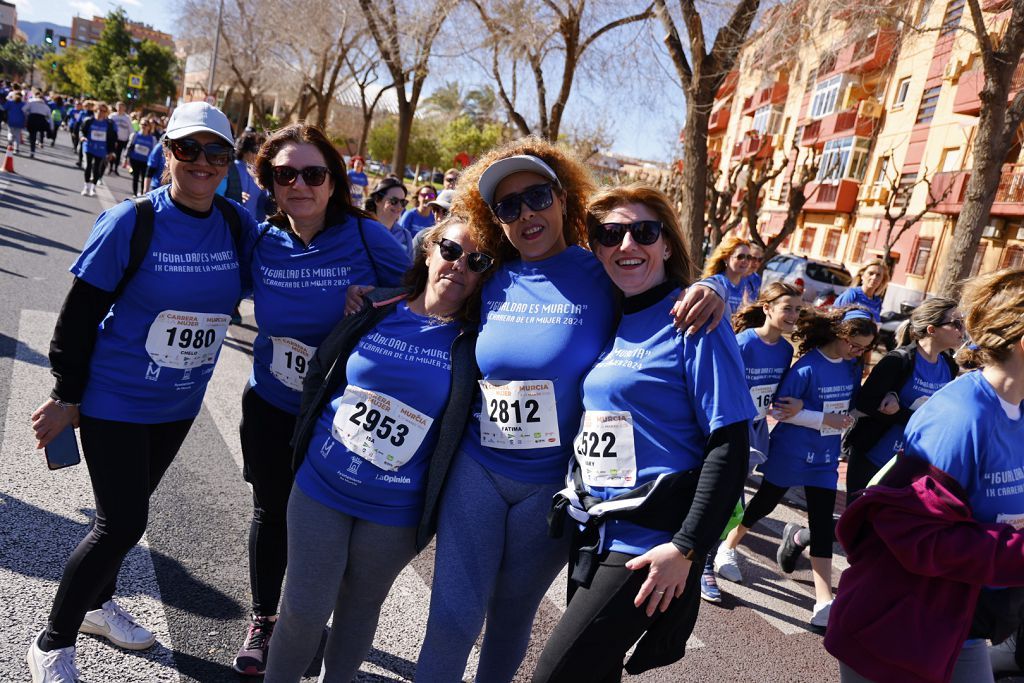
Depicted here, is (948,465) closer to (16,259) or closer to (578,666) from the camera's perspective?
(578,666)

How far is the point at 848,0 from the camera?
33.7 ft

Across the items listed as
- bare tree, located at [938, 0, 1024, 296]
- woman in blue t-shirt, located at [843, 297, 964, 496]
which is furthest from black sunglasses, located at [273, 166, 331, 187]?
bare tree, located at [938, 0, 1024, 296]

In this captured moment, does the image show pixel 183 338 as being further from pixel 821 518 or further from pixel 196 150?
pixel 821 518

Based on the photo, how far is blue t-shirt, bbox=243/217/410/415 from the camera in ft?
9.42

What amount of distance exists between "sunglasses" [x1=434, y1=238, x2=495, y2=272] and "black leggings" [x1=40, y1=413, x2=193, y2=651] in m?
1.31

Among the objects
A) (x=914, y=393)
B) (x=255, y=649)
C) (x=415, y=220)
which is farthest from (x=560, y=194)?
(x=415, y=220)

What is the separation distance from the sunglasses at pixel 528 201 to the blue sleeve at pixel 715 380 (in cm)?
69

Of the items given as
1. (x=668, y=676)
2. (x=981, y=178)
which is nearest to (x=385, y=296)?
(x=668, y=676)

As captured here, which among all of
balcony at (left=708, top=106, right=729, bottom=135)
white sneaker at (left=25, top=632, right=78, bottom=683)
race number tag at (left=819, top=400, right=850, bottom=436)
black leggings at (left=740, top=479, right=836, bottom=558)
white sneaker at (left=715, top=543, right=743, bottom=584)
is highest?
balcony at (left=708, top=106, right=729, bottom=135)

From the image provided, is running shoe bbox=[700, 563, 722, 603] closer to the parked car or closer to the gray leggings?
the gray leggings

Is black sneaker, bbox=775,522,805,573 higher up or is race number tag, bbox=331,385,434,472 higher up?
race number tag, bbox=331,385,434,472

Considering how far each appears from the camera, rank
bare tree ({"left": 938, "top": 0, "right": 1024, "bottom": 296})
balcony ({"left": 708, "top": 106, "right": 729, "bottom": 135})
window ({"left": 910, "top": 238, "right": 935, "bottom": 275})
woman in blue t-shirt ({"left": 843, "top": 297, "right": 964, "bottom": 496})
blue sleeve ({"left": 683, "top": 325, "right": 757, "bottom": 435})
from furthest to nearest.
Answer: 1. balcony ({"left": 708, "top": 106, "right": 729, "bottom": 135})
2. window ({"left": 910, "top": 238, "right": 935, "bottom": 275})
3. bare tree ({"left": 938, "top": 0, "right": 1024, "bottom": 296})
4. woman in blue t-shirt ({"left": 843, "top": 297, "right": 964, "bottom": 496})
5. blue sleeve ({"left": 683, "top": 325, "right": 757, "bottom": 435})

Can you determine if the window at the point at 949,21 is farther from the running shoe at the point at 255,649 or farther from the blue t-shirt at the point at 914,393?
the running shoe at the point at 255,649

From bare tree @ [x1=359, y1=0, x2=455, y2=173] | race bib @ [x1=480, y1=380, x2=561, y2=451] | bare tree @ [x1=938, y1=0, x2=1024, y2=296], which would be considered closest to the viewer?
race bib @ [x1=480, y1=380, x2=561, y2=451]
